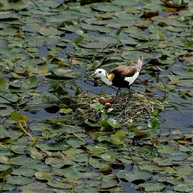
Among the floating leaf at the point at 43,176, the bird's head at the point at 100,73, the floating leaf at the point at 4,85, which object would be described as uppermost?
the bird's head at the point at 100,73

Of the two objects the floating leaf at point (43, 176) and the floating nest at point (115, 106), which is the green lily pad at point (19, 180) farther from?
the floating nest at point (115, 106)

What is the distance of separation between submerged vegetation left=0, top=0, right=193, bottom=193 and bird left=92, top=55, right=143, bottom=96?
169 mm

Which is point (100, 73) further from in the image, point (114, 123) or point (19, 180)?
point (19, 180)

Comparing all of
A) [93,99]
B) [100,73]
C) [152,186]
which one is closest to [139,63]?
[100,73]

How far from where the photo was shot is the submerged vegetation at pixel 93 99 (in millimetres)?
6891

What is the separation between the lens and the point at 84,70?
28.7 feet

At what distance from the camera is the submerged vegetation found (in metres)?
6.89

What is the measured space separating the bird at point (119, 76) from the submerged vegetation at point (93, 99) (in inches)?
6.6

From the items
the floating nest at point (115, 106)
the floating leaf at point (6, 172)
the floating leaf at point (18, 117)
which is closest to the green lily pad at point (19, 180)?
the floating leaf at point (6, 172)

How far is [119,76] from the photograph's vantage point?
7.90 m

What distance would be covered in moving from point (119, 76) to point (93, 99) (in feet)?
1.11

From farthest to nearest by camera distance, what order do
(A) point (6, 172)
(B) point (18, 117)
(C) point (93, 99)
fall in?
(C) point (93, 99) → (B) point (18, 117) → (A) point (6, 172)

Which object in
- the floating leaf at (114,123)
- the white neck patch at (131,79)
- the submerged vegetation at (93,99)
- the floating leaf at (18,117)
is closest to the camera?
the submerged vegetation at (93,99)

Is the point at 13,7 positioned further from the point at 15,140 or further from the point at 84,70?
the point at 15,140
